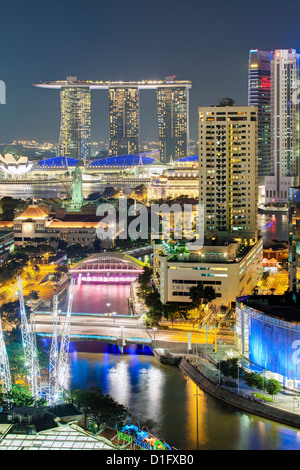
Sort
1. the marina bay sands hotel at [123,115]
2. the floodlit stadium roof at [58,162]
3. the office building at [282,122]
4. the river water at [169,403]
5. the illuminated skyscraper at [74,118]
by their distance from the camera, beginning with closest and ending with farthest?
1. the river water at [169,403]
2. the office building at [282,122]
3. the marina bay sands hotel at [123,115]
4. the floodlit stadium roof at [58,162]
5. the illuminated skyscraper at [74,118]

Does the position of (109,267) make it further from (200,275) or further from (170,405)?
(170,405)

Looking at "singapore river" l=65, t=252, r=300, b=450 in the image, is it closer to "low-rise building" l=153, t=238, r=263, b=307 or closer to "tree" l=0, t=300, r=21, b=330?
"tree" l=0, t=300, r=21, b=330

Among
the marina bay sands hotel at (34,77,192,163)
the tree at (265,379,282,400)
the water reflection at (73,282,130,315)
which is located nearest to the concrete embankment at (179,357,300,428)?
the tree at (265,379,282,400)

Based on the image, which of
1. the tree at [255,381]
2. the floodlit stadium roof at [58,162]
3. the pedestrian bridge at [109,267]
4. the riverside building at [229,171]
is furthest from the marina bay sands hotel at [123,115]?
the tree at [255,381]

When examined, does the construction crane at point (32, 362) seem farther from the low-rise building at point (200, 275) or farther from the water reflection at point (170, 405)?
the low-rise building at point (200, 275)

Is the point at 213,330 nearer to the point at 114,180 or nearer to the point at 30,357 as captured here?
the point at 30,357

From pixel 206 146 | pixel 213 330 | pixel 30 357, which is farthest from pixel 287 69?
pixel 30 357

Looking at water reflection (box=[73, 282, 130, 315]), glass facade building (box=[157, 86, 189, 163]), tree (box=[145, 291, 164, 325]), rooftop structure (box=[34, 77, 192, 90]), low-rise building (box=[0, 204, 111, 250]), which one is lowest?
water reflection (box=[73, 282, 130, 315])

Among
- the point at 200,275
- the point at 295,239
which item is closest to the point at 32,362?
the point at 295,239
